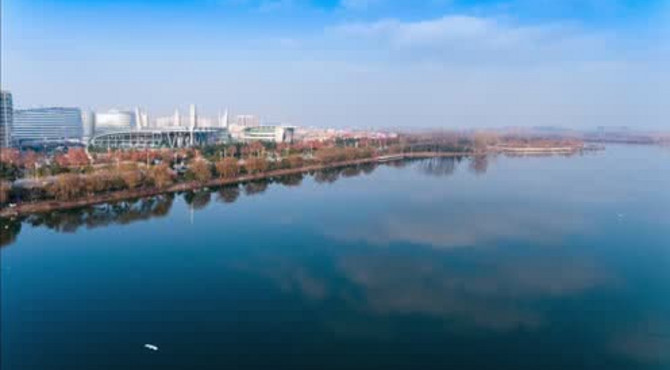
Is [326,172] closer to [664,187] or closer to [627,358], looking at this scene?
[664,187]

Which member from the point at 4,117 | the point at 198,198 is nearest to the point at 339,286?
the point at 4,117

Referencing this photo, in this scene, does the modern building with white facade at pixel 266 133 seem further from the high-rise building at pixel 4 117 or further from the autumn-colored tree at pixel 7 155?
the high-rise building at pixel 4 117

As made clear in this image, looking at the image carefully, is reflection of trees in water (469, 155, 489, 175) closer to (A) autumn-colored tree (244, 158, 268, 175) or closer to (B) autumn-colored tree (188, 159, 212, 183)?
(A) autumn-colored tree (244, 158, 268, 175)

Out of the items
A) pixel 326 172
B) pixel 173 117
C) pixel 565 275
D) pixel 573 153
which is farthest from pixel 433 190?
pixel 173 117

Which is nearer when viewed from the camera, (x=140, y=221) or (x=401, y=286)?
(x=401, y=286)

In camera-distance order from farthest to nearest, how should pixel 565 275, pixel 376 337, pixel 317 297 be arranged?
1. pixel 565 275
2. pixel 317 297
3. pixel 376 337

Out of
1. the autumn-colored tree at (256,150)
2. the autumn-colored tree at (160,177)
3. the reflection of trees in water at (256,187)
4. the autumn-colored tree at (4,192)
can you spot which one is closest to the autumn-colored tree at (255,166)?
the reflection of trees in water at (256,187)

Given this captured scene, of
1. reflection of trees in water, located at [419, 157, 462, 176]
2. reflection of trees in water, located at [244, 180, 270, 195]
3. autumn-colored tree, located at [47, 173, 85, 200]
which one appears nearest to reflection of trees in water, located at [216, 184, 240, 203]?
reflection of trees in water, located at [244, 180, 270, 195]
